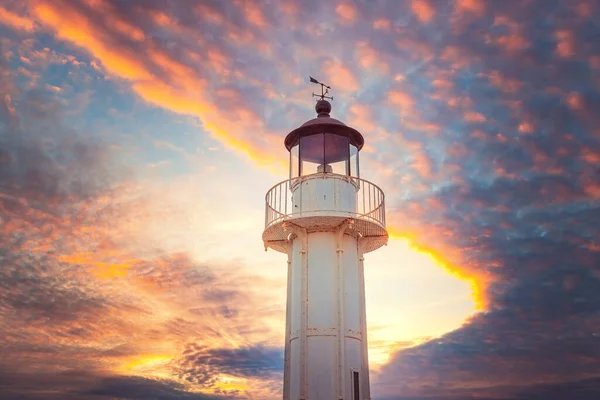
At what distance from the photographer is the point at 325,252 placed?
22812 mm

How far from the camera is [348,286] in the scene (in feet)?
73.8

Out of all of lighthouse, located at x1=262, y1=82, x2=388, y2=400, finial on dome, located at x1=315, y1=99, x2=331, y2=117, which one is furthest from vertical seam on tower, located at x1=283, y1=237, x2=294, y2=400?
finial on dome, located at x1=315, y1=99, x2=331, y2=117

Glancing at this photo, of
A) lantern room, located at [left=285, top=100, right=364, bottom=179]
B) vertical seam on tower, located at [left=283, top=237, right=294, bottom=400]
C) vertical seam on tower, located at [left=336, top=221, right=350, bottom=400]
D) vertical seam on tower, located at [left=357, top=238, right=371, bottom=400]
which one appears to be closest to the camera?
vertical seam on tower, located at [left=336, top=221, right=350, bottom=400]

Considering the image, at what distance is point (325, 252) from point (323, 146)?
4.94 metres

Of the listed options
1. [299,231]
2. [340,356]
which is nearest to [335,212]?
[299,231]

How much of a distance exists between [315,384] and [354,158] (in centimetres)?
954

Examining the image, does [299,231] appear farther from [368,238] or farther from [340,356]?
[340,356]

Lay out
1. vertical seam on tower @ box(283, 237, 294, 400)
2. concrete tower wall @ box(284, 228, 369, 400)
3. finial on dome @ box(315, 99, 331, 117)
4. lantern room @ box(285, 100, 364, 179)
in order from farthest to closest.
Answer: finial on dome @ box(315, 99, 331, 117) → lantern room @ box(285, 100, 364, 179) → vertical seam on tower @ box(283, 237, 294, 400) → concrete tower wall @ box(284, 228, 369, 400)

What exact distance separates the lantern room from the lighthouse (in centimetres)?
4

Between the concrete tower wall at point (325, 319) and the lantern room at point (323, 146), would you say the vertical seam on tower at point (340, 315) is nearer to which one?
the concrete tower wall at point (325, 319)

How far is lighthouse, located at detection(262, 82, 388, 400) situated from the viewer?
21.3 m

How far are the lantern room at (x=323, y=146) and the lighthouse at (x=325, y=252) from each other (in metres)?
0.04

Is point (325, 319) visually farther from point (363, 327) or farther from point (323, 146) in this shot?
point (323, 146)

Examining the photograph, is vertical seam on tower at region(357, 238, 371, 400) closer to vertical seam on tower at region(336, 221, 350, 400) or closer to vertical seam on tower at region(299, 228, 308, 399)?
vertical seam on tower at region(336, 221, 350, 400)
